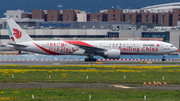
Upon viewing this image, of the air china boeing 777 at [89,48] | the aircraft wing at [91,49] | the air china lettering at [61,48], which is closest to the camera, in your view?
the aircraft wing at [91,49]

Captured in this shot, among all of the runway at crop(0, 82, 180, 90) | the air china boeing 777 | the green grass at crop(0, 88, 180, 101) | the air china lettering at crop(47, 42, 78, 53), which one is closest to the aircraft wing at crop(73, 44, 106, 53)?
the air china boeing 777

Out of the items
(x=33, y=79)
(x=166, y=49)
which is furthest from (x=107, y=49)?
(x=33, y=79)

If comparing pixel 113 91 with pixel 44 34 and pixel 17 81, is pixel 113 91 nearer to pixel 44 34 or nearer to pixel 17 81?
pixel 17 81

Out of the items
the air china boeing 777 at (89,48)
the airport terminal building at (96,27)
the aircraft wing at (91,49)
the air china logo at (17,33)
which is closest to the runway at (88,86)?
the aircraft wing at (91,49)

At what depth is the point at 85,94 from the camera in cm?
2630

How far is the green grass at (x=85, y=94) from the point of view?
24.2 metres

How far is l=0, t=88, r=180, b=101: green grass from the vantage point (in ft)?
79.6

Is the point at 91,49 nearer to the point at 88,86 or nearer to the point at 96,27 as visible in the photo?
the point at 88,86

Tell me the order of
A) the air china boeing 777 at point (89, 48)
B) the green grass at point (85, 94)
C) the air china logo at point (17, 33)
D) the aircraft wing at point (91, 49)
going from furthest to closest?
the air china logo at point (17, 33) < the air china boeing 777 at point (89, 48) < the aircraft wing at point (91, 49) < the green grass at point (85, 94)

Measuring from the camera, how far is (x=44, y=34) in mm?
116438

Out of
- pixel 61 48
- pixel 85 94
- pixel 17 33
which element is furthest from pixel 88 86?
pixel 17 33

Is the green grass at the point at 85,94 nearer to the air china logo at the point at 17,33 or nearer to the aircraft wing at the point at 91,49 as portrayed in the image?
the aircraft wing at the point at 91,49

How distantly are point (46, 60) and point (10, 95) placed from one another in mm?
46129

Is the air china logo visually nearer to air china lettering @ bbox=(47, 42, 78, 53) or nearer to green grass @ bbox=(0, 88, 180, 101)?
air china lettering @ bbox=(47, 42, 78, 53)
